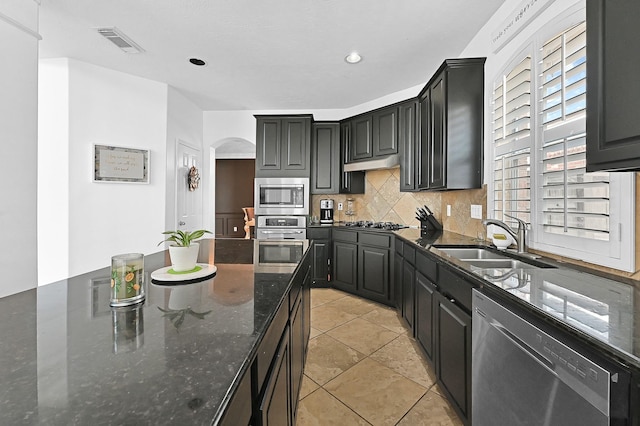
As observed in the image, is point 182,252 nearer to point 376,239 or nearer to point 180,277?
point 180,277

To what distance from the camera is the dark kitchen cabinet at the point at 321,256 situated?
403 centimetres

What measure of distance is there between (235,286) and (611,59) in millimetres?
1513

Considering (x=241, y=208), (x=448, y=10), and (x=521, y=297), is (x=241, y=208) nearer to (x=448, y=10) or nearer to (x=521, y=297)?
(x=448, y=10)

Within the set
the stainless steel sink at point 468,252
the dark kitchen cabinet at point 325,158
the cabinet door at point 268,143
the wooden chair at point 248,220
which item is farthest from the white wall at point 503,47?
the wooden chair at point 248,220

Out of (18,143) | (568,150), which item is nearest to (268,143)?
(18,143)

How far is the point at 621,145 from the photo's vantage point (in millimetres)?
908

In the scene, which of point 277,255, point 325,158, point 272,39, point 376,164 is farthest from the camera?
point 325,158

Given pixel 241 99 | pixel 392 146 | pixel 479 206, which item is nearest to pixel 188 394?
pixel 479 206

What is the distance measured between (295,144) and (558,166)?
10.6 ft

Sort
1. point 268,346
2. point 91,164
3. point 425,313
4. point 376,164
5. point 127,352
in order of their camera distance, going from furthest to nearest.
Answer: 1. point 376,164
2. point 91,164
3. point 425,313
4. point 268,346
5. point 127,352

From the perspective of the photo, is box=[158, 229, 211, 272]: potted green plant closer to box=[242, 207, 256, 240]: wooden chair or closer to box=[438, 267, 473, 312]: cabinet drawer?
box=[438, 267, 473, 312]: cabinet drawer

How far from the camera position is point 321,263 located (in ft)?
13.3

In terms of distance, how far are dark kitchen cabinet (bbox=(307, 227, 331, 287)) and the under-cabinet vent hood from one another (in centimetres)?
93

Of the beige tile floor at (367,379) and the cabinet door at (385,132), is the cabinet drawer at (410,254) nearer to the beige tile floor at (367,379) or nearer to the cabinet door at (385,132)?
the beige tile floor at (367,379)
